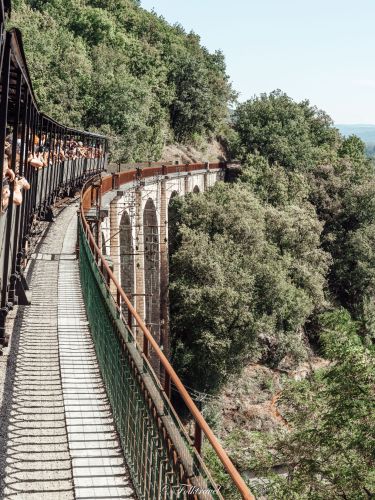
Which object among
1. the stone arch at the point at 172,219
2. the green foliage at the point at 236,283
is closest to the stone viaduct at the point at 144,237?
the stone arch at the point at 172,219

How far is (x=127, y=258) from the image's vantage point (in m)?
27.7

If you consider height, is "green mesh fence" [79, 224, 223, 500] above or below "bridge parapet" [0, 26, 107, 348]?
below

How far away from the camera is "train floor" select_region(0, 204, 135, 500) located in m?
4.94

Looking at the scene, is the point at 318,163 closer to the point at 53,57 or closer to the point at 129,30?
the point at 53,57

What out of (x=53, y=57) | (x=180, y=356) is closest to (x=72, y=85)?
(x=53, y=57)

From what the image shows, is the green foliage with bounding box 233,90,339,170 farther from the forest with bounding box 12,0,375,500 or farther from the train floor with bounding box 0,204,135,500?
the train floor with bounding box 0,204,135,500

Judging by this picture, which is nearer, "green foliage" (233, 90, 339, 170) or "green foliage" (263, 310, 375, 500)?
"green foliage" (263, 310, 375, 500)

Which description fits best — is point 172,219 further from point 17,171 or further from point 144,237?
point 17,171

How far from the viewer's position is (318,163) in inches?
2287

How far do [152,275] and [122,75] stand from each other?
959 inches

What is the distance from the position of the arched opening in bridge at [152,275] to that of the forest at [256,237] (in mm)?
1056

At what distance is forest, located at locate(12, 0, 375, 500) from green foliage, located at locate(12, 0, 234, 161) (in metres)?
0.16

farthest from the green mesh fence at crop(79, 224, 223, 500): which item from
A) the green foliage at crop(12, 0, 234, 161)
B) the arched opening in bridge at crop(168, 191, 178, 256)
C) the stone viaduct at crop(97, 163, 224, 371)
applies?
the green foliage at crop(12, 0, 234, 161)

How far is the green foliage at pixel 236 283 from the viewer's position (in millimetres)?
29062
